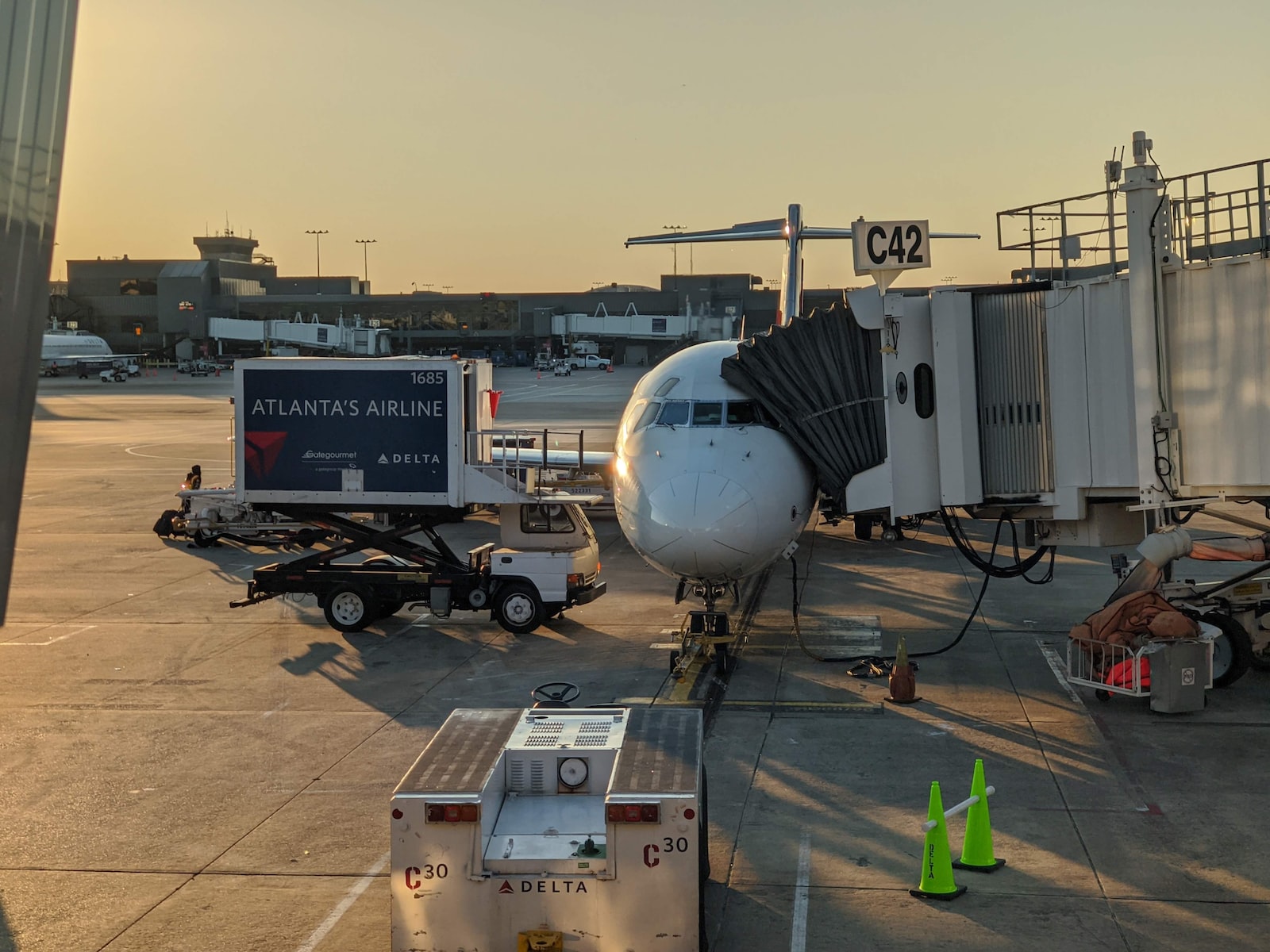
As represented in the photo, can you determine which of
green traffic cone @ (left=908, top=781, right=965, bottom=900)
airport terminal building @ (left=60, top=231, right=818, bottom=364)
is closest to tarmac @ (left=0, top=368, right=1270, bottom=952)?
green traffic cone @ (left=908, top=781, right=965, bottom=900)

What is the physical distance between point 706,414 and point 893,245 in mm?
3751

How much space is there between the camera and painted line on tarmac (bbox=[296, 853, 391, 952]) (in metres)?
10.5

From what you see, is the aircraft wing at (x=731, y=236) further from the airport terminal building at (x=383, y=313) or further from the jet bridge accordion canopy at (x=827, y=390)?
the airport terminal building at (x=383, y=313)

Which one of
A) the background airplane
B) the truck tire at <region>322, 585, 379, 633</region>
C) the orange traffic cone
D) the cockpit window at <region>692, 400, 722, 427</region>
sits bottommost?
the orange traffic cone

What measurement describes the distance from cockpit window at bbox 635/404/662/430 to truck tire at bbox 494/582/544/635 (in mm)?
3853

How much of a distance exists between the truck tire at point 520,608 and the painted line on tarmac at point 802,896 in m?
10.4

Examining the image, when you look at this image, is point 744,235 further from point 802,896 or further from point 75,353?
point 75,353

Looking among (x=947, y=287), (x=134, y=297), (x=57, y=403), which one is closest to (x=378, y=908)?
(x=947, y=287)

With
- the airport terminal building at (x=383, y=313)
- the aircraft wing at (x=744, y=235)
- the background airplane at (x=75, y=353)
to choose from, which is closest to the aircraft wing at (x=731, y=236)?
the aircraft wing at (x=744, y=235)

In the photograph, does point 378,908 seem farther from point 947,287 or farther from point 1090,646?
point 947,287

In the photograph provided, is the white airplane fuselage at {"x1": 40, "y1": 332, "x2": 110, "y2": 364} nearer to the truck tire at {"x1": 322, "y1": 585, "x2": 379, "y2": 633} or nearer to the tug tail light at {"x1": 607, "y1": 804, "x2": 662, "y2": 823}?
the truck tire at {"x1": 322, "y1": 585, "x2": 379, "y2": 633}

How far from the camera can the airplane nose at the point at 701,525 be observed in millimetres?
17906

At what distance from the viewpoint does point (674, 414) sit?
19984mm

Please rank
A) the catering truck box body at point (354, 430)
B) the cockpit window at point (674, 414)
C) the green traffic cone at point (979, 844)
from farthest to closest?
the catering truck box body at point (354, 430) → the cockpit window at point (674, 414) → the green traffic cone at point (979, 844)
